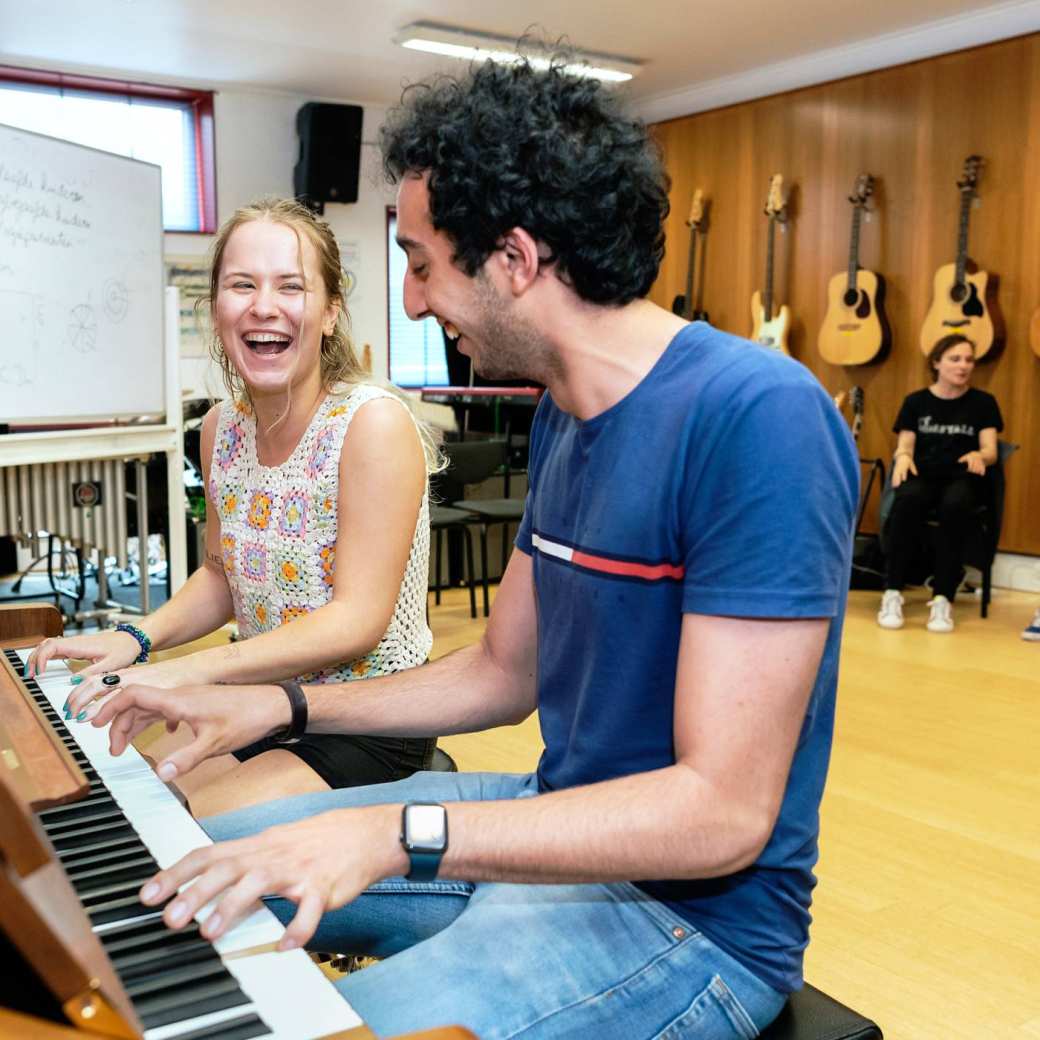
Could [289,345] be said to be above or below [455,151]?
below

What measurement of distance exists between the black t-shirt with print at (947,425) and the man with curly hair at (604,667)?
4834mm

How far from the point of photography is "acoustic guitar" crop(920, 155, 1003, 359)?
6.12 m

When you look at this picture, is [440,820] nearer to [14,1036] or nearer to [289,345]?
[14,1036]

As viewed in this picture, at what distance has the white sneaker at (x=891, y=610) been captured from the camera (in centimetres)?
532

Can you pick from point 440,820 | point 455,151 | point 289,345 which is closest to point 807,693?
point 440,820

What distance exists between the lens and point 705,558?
1040mm

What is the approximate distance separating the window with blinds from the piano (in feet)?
26.1

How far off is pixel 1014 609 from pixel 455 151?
531cm

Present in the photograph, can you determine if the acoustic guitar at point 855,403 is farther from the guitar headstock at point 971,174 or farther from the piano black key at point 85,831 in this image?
the piano black key at point 85,831

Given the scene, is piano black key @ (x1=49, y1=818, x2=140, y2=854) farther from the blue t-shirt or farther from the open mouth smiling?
the open mouth smiling

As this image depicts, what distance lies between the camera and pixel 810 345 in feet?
23.7

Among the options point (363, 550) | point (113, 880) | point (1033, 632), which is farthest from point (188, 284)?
point (113, 880)

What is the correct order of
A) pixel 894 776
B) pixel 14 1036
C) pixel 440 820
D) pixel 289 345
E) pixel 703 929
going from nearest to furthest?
1. pixel 14 1036
2. pixel 440 820
3. pixel 703 929
4. pixel 289 345
5. pixel 894 776

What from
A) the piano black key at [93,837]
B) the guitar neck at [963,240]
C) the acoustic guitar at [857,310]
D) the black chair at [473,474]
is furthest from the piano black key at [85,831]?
the acoustic guitar at [857,310]
